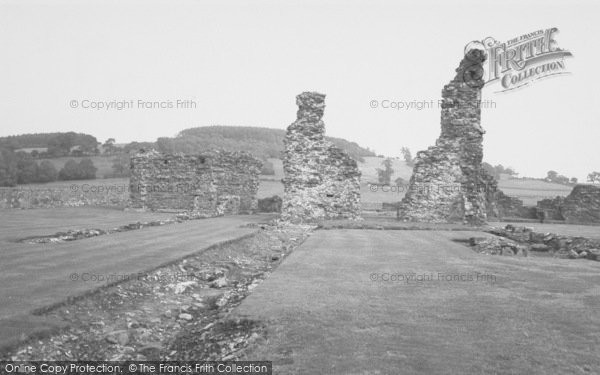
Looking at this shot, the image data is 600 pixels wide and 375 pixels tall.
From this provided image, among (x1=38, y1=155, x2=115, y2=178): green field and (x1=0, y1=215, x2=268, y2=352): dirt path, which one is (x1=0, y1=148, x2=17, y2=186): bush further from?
(x1=0, y1=215, x2=268, y2=352): dirt path

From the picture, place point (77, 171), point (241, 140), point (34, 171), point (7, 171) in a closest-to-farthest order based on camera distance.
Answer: point (7, 171) → point (34, 171) → point (77, 171) → point (241, 140)

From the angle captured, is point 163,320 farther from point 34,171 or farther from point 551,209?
point 34,171

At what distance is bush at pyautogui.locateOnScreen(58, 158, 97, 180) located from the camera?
46250 mm

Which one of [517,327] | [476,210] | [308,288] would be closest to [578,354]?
[517,327]

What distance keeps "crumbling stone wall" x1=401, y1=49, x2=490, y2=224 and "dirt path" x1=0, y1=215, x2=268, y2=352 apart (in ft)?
35.5

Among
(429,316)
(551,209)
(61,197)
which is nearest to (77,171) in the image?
(61,197)

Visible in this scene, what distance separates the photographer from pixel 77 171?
4681cm

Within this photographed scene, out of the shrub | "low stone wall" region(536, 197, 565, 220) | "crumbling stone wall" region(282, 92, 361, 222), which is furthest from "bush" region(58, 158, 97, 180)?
"low stone wall" region(536, 197, 565, 220)

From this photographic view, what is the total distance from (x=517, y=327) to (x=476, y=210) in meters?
16.2

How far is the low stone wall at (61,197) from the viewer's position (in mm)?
29703

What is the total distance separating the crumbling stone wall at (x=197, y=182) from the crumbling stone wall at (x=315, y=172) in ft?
18.7

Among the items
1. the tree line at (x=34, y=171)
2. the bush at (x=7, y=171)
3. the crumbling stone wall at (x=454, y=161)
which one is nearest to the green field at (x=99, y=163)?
the tree line at (x=34, y=171)

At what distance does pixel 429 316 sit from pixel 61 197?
1275 inches

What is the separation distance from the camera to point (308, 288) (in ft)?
23.9
